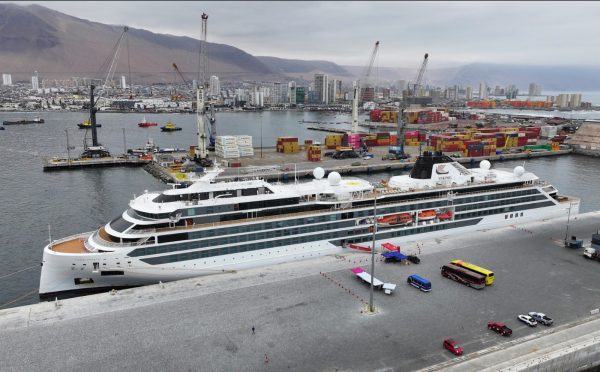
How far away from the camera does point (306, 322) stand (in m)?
17.0

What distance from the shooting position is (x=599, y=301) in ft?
63.3

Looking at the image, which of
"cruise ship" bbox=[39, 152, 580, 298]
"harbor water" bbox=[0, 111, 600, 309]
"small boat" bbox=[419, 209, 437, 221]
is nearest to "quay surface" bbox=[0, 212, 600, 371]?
"cruise ship" bbox=[39, 152, 580, 298]

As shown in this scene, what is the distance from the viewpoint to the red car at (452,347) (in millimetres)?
15188

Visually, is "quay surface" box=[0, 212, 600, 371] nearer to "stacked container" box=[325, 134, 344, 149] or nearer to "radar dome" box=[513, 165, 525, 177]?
"radar dome" box=[513, 165, 525, 177]

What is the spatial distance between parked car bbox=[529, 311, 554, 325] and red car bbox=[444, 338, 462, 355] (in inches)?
170

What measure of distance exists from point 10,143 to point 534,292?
9425 cm

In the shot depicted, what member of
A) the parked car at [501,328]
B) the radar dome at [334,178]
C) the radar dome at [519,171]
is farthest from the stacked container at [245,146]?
the parked car at [501,328]

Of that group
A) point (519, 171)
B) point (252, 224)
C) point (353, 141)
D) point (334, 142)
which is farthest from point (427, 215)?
point (334, 142)

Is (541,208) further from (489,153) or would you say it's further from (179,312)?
(489,153)

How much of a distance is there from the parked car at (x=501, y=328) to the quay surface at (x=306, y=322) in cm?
25

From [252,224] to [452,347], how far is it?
1135 centimetres

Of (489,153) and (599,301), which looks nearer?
(599,301)

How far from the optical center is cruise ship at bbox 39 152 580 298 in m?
20.8

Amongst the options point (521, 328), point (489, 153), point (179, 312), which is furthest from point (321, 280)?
point (489, 153)
